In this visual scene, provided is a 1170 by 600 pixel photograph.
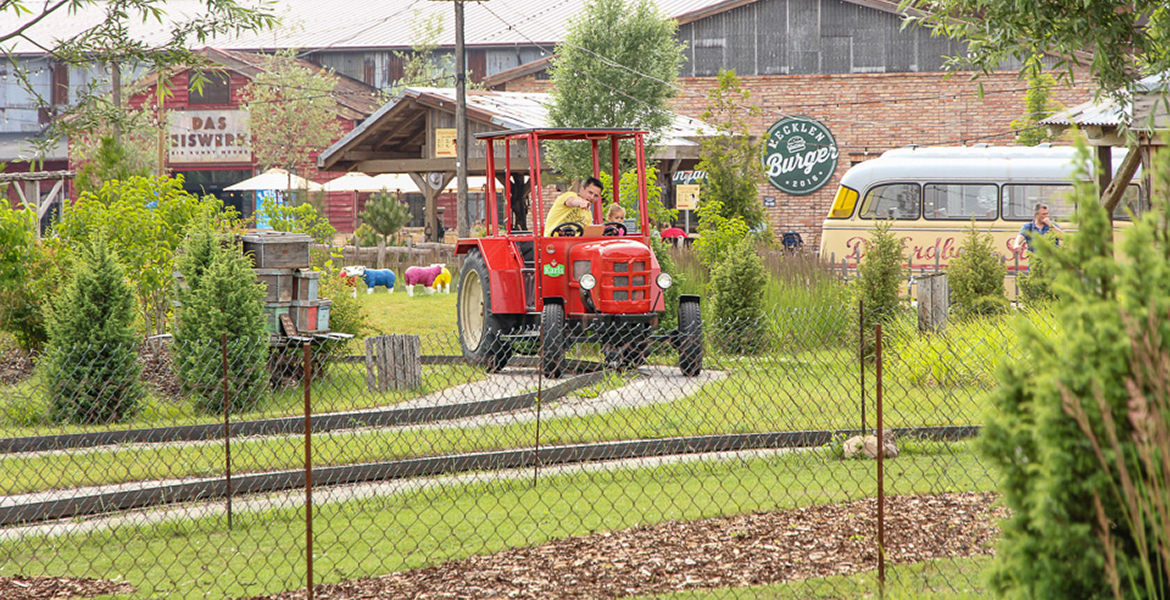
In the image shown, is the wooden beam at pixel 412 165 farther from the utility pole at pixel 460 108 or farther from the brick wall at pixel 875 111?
the brick wall at pixel 875 111

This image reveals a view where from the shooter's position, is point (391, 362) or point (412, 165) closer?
point (391, 362)

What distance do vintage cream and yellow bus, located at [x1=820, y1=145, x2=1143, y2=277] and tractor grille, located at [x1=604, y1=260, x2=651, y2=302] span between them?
954cm

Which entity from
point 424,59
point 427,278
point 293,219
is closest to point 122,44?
point 293,219

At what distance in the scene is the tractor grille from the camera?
38.9ft

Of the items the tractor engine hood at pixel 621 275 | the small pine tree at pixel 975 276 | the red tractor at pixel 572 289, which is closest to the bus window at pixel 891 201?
the small pine tree at pixel 975 276

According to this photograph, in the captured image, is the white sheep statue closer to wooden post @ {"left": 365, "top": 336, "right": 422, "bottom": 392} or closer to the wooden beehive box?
the wooden beehive box

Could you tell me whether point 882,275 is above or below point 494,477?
above

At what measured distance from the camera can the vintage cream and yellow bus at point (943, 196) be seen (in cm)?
2081

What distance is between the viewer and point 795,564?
552cm

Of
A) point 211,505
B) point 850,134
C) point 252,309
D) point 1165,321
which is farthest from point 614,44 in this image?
point 1165,321

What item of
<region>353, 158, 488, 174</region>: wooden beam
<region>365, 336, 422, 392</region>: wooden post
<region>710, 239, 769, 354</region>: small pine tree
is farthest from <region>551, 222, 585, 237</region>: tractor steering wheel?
<region>353, 158, 488, 174</region>: wooden beam

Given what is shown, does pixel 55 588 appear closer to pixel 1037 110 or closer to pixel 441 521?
pixel 441 521

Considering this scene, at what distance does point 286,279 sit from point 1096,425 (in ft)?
32.3

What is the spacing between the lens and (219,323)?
10.2m
